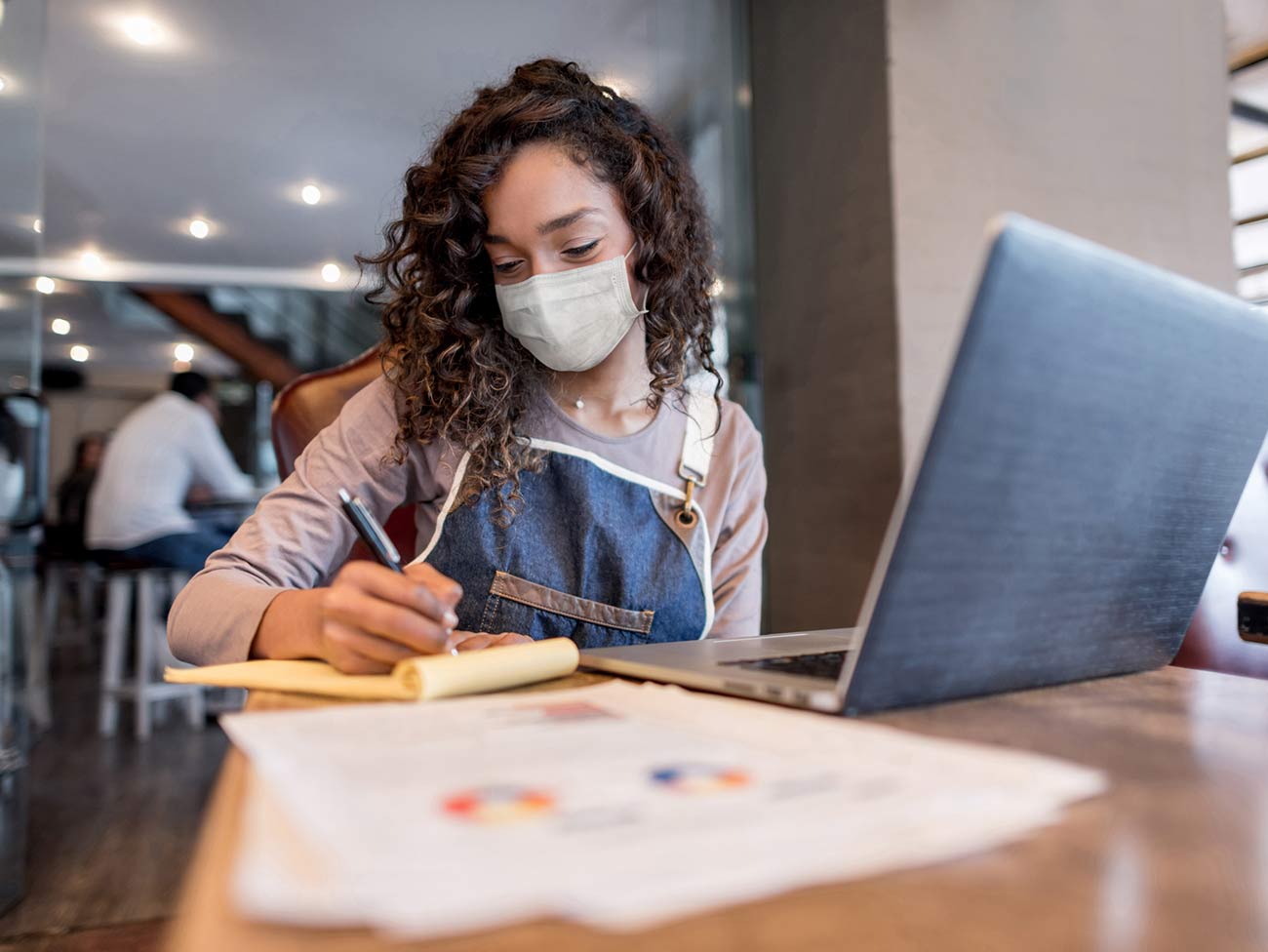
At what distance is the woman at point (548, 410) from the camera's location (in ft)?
3.16

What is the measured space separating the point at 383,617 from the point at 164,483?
332 cm

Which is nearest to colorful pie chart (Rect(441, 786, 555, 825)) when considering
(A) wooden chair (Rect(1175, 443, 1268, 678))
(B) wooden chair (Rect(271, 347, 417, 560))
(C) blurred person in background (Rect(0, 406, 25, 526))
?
(B) wooden chair (Rect(271, 347, 417, 560))

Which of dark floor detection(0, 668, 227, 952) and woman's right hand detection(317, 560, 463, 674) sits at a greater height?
woman's right hand detection(317, 560, 463, 674)

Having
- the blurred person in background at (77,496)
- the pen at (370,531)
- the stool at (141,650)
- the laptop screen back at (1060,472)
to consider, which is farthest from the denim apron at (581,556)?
the blurred person in background at (77,496)

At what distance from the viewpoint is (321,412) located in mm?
1198

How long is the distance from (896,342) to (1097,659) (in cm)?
162

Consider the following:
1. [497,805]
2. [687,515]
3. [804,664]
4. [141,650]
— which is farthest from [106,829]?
[497,805]

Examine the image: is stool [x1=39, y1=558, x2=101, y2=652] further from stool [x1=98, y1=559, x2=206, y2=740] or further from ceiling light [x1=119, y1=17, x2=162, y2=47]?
ceiling light [x1=119, y1=17, x2=162, y2=47]

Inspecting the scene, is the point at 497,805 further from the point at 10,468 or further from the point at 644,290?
the point at 10,468

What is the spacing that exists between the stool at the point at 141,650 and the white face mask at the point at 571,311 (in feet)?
8.54

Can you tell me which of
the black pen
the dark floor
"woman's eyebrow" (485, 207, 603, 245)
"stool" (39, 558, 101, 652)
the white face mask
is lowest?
the dark floor

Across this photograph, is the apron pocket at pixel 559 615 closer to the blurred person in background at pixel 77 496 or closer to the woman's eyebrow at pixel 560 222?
the woman's eyebrow at pixel 560 222

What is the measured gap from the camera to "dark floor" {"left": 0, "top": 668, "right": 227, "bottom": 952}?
161 centimetres

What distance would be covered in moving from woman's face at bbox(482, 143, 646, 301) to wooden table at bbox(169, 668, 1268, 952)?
30.7 inches
